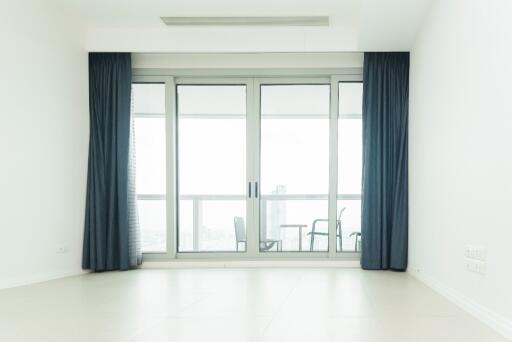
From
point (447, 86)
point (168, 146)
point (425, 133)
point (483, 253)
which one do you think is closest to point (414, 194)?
point (425, 133)

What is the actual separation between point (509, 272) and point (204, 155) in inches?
144

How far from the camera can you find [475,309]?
3.09m

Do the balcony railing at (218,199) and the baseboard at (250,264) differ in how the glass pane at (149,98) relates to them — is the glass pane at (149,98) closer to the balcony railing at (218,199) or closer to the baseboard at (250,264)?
the balcony railing at (218,199)

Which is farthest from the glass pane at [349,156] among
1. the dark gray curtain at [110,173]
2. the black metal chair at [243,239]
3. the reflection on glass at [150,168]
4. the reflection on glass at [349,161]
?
the dark gray curtain at [110,173]

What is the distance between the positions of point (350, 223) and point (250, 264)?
1.35 meters

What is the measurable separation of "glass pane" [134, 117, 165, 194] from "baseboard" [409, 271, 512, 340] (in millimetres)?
3324

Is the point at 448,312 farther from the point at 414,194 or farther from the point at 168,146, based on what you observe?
the point at 168,146

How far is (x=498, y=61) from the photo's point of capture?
280 centimetres

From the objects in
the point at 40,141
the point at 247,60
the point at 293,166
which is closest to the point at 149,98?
the point at 247,60

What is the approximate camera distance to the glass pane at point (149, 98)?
17.6 ft

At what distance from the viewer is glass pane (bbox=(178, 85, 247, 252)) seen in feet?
17.7

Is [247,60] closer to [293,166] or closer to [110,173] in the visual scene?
[293,166]

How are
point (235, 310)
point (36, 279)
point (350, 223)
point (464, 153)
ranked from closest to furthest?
point (235, 310), point (464, 153), point (36, 279), point (350, 223)

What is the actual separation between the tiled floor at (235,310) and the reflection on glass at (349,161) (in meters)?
0.83
